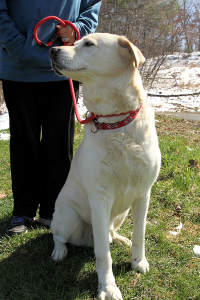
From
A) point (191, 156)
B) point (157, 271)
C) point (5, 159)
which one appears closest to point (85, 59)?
point (157, 271)

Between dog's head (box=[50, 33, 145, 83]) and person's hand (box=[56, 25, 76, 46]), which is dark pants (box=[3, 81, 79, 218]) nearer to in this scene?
person's hand (box=[56, 25, 76, 46])

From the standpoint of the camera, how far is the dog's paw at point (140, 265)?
80.6 inches

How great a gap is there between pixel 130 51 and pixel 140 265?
5.13 ft

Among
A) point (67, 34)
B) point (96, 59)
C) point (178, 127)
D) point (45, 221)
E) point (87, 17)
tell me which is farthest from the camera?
point (178, 127)

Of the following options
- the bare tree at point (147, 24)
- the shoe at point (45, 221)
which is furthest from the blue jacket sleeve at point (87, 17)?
the bare tree at point (147, 24)

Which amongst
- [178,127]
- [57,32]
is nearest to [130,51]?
[57,32]

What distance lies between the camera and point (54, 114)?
2553mm

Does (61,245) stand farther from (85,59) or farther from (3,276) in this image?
(85,59)

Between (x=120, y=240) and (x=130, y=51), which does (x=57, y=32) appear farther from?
(x=120, y=240)

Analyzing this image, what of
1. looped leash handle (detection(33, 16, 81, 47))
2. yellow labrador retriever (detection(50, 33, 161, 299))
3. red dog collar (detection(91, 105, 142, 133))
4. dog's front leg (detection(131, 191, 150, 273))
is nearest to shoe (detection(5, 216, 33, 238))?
yellow labrador retriever (detection(50, 33, 161, 299))

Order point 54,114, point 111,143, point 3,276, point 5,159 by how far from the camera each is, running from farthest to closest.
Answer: point 5,159 < point 54,114 < point 3,276 < point 111,143

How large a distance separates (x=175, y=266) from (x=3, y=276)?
1.31 meters

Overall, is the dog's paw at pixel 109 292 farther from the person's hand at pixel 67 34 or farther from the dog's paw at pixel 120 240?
the person's hand at pixel 67 34

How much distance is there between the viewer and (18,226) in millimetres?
2613
